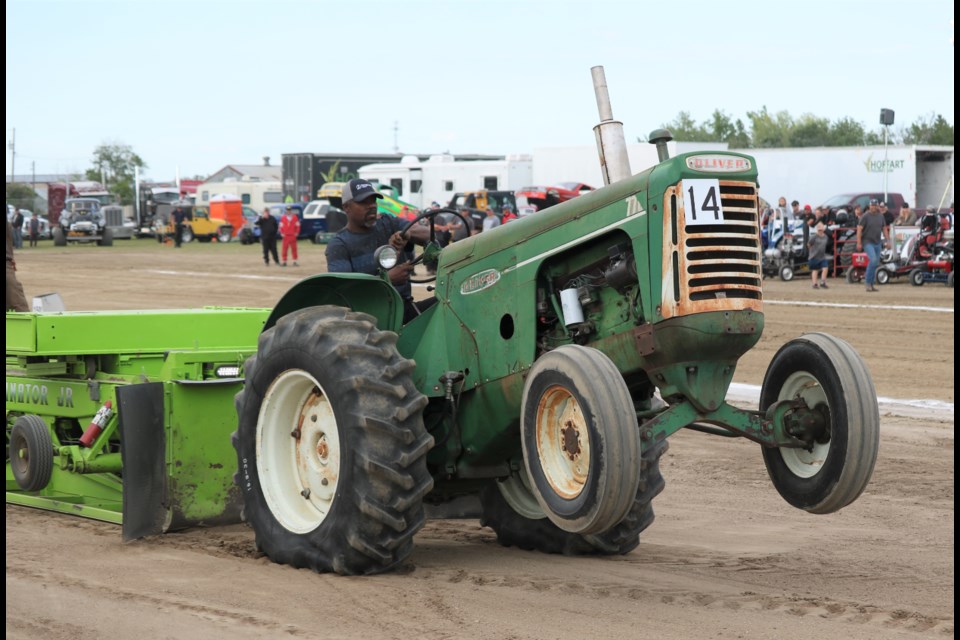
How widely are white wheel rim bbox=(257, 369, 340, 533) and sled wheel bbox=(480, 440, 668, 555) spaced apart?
97 centimetres

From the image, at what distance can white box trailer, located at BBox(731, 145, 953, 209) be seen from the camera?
111 ft

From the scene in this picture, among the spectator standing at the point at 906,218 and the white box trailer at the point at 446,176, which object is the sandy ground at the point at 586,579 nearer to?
the spectator standing at the point at 906,218

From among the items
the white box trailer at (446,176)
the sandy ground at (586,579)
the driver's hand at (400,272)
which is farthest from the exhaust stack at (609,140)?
the white box trailer at (446,176)

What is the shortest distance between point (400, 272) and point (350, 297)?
0.89 feet

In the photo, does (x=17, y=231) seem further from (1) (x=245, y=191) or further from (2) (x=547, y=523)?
(2) (x=547, y=523)

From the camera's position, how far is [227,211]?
48.6 m

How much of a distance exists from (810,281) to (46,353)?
20.6 m

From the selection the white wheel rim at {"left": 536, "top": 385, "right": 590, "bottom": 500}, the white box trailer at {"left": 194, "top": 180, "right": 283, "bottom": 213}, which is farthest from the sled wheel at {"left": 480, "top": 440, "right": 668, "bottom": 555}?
the white box trailer at {"left": 194, "top": 180, "right": 283, "bottom": 213}

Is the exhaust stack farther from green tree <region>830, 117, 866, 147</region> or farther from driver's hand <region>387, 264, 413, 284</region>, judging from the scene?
green tree <region>830, 117, 866, 147</region>

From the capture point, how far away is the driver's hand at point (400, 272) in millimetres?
6215

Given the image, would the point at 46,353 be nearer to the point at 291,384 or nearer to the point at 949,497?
the point at 291,384

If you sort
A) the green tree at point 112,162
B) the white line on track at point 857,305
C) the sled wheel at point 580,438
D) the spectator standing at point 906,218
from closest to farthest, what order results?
the sled wheel at point 580,438 < the white line on track at point 857,305 < the spectator standing at point 906,218 < the green tree at point 112,162

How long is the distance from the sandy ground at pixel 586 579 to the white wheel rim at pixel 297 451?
289 millimetres

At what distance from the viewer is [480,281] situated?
18.7 ft
